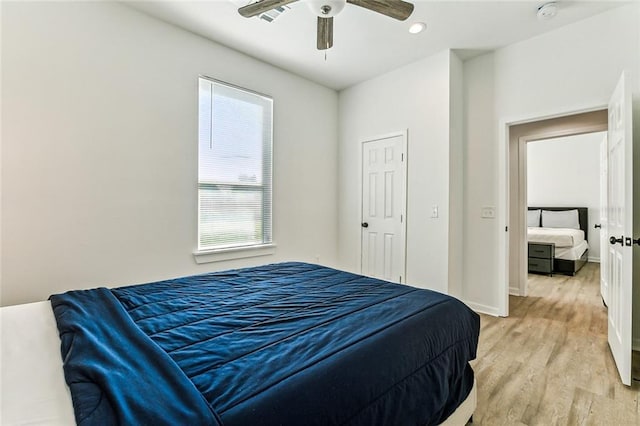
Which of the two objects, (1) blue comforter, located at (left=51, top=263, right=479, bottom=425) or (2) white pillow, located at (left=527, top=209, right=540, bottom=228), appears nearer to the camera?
(1) blue comforter, located at (left=51, top=263, right=479, bottom=425)

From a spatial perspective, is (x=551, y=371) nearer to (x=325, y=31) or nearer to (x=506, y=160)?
(x=506, y=160)

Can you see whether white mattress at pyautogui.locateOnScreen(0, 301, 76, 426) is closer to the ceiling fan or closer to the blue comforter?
the blue comforter

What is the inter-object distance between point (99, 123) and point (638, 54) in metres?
4.42

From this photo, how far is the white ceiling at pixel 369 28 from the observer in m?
2.62

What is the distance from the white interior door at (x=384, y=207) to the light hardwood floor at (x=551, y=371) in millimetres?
1199

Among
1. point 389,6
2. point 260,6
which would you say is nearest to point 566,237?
point 389,6

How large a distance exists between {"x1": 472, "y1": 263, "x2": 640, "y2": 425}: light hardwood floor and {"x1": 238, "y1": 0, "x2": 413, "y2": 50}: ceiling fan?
241 cm

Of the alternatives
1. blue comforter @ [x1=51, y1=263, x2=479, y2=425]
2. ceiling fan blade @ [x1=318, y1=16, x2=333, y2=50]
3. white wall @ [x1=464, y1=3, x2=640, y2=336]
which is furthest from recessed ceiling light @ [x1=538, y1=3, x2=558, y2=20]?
blue comforter @ [x1=51, y1=263, x2=479, y2=425]

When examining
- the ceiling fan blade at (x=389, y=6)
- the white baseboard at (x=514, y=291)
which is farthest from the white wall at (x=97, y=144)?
the white baseboard at (x=514, y=291)

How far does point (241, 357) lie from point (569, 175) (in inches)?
314

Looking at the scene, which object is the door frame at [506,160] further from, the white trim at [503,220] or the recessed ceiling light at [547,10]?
the recessed ceiling light at [547,10]

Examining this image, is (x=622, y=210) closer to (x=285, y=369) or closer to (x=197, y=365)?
(x=285, y=369)

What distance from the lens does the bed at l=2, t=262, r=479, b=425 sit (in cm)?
78

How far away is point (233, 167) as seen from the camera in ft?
11.1
